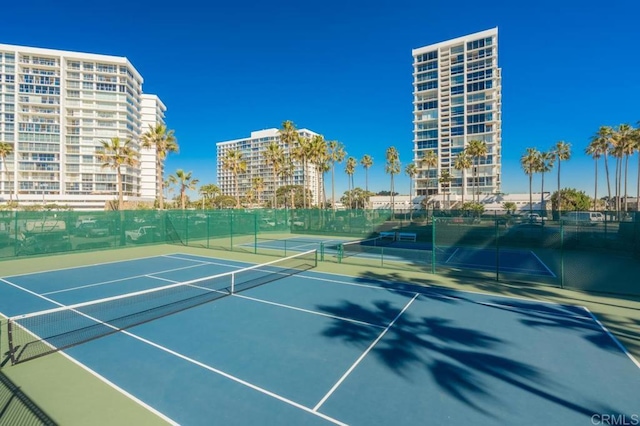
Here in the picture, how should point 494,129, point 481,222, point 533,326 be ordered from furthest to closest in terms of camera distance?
point 494,129 < point 481,222 < point 533,326

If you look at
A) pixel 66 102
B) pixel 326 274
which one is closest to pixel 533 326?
pixel 326 274

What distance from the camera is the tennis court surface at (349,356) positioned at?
482 cm

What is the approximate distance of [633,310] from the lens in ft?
30.9

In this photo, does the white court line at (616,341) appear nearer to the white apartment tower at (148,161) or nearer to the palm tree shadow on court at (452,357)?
the palm tree shadow on court at (452,357)

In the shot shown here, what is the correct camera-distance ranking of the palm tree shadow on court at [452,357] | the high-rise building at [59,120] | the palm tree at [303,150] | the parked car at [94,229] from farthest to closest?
the high-rise building at [59,120]
the palm tree at [303,150]
the parked car at [94,229]
the palm tree shadow on court at [452,357]

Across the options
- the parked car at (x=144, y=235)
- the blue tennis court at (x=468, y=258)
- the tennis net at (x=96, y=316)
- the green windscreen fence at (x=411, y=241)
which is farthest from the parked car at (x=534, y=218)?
the parked car at (x=144, y=235)

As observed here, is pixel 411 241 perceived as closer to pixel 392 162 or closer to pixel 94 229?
pixel 94 229

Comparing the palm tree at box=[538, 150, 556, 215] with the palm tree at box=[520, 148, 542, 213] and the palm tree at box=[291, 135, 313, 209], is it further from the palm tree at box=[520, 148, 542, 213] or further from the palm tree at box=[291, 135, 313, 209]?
the palm tree at box=[291, 135, 313, 209]

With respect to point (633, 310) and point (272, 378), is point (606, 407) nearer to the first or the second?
point (272, 378)

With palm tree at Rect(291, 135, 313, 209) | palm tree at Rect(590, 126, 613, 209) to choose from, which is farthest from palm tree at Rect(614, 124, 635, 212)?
palm tree at Rect(291, 135, 313, 209)

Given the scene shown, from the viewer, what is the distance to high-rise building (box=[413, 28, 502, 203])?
243 ft

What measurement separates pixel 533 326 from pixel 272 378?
679 cm
